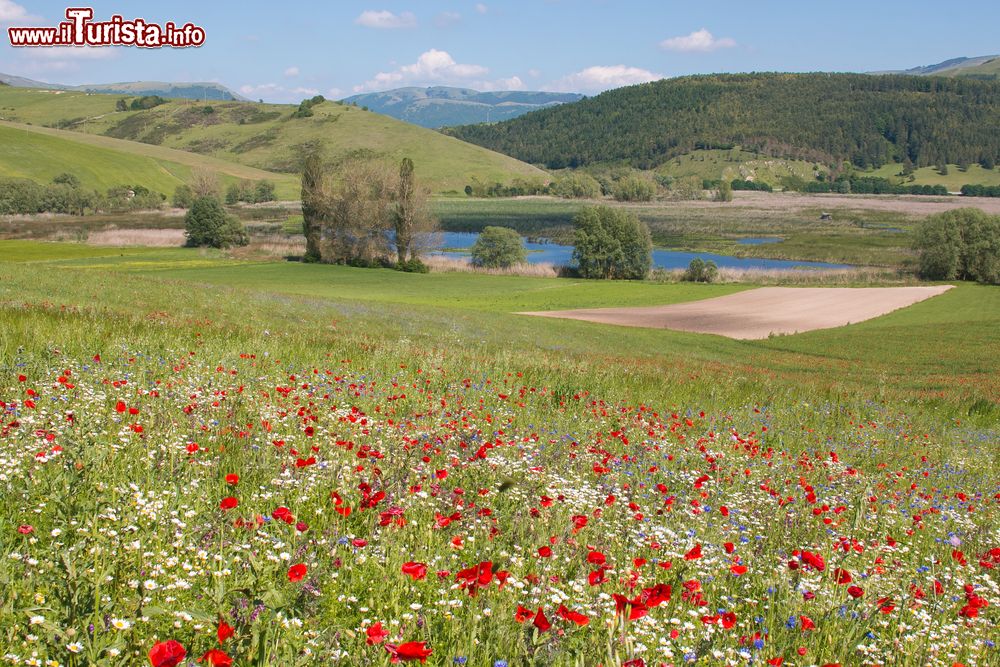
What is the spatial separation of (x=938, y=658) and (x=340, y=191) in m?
85.9

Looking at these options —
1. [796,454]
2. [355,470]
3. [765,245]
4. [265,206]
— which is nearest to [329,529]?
[355,470]

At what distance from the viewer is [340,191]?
8519cm

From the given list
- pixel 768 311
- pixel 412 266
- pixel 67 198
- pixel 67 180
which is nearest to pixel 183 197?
pixel 67 180

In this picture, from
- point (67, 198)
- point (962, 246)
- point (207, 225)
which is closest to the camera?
point (962, 246)

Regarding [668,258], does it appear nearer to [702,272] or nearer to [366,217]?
[702,272]

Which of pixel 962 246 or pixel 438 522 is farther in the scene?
pixel 962 246

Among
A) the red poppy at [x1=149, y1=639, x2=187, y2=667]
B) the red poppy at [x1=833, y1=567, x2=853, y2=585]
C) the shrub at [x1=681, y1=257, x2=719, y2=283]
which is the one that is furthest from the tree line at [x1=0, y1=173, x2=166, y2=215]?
the red poppy at [x1=833, y1=567, x2=853, y2=585]

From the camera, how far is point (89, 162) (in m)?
160

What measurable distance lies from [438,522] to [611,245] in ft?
288

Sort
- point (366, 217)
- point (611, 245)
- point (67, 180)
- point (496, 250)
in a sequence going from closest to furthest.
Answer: point (366, 217)
point (611, 245)
point (496, 250)
point (67, 180)

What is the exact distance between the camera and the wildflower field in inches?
124

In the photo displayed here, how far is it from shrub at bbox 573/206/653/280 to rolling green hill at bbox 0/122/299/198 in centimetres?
10875

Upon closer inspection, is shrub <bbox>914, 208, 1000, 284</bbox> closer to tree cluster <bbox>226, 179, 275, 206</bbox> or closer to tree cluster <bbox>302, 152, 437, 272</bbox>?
tree cluster <bbox>302, 152, 437, 272</bbox>

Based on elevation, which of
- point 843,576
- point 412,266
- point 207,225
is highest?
point 207,225
